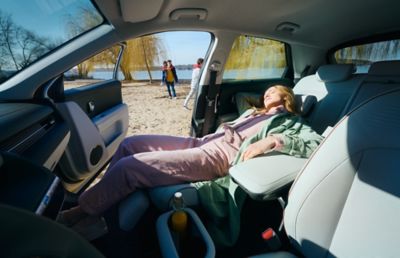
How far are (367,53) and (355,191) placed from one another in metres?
2.41

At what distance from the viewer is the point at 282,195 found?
1184mm

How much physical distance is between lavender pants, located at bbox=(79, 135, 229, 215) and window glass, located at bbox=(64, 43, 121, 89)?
23.1 inches

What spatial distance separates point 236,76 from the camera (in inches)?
114

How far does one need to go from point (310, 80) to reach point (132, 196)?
1.93 meters

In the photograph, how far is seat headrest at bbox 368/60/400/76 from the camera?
1574mm

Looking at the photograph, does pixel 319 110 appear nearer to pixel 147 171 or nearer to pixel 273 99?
pixel 273 99

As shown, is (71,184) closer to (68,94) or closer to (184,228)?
(68,94)

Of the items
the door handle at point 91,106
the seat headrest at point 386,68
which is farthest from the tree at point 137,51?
the seat headrest at point 386,68

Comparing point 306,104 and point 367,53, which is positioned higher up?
point 367,53

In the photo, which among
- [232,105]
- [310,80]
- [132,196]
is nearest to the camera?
[132,196]

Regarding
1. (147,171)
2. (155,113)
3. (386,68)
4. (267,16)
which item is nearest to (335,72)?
(386,68)

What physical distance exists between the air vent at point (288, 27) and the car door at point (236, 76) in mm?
354

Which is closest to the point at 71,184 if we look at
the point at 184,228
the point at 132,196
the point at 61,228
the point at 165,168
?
the point at 132,196

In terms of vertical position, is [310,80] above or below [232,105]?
above
